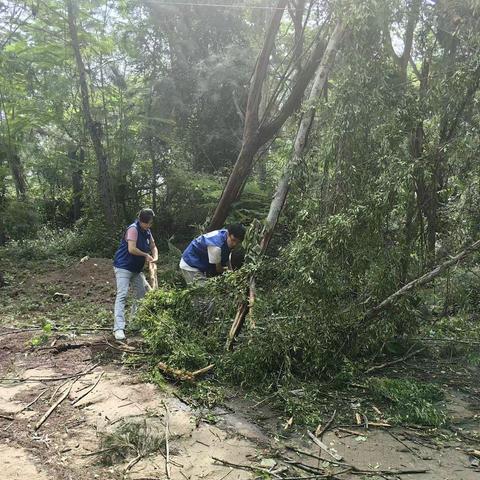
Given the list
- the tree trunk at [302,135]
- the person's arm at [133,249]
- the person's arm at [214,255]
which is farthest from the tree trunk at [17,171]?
the tree trunk at [302,135]

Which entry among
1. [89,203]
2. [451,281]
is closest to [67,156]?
Answer: [89,203]

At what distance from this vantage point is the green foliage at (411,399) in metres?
4.57

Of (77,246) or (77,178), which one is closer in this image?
(77,246)

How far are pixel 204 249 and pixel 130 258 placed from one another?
1.05 meters

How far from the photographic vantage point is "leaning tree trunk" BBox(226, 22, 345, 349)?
561 cm

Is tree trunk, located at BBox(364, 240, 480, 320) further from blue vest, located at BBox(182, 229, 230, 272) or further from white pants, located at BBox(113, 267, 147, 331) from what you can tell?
white pants, located at BBox(113, 267, 147, 331)

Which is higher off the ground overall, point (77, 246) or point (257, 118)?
point (257, 118)

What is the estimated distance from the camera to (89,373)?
536cm

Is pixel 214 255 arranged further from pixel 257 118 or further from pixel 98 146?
pixel 98 146

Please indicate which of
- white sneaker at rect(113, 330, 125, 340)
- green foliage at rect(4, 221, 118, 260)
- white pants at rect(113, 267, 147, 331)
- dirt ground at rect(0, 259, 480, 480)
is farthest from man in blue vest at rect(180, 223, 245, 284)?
green foliage at rect(4, 221, 118, 260)

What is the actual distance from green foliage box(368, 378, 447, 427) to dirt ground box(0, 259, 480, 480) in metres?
0.13

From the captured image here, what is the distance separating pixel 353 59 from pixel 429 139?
48.9 inches

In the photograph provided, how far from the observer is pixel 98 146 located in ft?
47.5

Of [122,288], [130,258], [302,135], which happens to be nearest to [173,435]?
[122,288]
